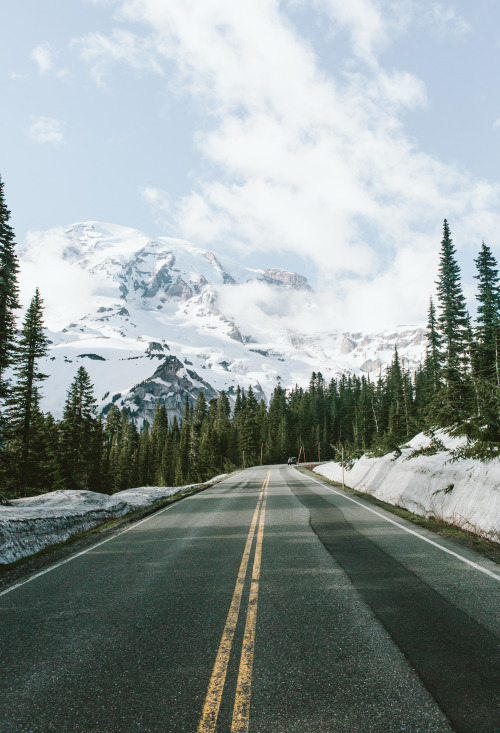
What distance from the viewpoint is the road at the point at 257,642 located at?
11.6 ft

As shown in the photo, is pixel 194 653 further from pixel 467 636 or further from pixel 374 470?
pixel 374 470

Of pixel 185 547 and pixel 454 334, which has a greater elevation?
pixel 454 334

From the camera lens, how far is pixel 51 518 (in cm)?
1241

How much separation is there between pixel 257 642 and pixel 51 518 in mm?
9789

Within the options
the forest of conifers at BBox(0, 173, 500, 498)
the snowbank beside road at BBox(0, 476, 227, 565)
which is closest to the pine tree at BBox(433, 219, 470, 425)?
the forest of conifers at BBox(0, 173, 500, 498)

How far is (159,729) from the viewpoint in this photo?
11.1 feet

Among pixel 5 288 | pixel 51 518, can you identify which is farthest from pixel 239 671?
pixel 5 288

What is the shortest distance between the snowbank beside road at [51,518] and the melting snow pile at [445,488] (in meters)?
11.3

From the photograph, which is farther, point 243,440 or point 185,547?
point 243,440

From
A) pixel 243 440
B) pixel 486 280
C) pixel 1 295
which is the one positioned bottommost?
pixel 243 440

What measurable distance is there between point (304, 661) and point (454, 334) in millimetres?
46470

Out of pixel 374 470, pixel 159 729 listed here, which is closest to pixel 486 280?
pixel 374 470

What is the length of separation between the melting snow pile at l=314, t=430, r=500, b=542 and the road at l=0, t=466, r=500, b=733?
Answer: 5.43 feet

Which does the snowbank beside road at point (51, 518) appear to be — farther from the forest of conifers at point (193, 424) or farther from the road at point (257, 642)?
the forest of conifers at point (193, 424)
